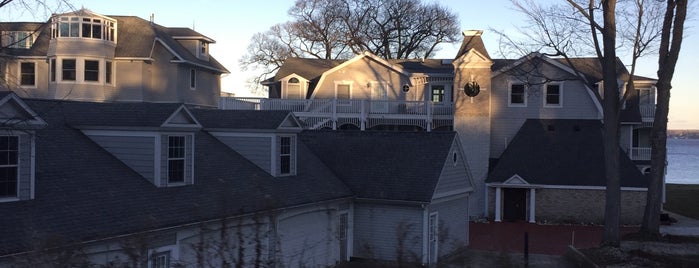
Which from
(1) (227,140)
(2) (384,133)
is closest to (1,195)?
(1) (227,140)

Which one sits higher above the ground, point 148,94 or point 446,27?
point 446,27

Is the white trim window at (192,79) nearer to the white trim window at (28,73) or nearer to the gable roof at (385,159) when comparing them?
the white trim window at (28,73)

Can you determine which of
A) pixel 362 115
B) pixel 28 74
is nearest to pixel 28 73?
pixel 28 74

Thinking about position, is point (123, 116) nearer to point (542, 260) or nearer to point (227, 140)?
point (227, 140)

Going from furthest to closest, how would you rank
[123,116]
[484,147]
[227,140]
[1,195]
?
[484,147], [227,140], [123,116], [1,195]

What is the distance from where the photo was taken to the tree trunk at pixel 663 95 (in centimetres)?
2416

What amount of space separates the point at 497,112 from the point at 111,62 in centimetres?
2058

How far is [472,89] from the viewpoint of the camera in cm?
3378

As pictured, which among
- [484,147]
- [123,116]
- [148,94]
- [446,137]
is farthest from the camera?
[148,94]

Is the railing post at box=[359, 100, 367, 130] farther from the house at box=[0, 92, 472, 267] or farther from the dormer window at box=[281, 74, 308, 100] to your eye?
the house at box=[0, 92, 472, 267]

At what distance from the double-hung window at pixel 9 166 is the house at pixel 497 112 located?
22.9 meters

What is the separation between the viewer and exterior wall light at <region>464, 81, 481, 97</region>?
33719 mm

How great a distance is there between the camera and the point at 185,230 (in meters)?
13.9

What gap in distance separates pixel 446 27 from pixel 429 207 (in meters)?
36.3
